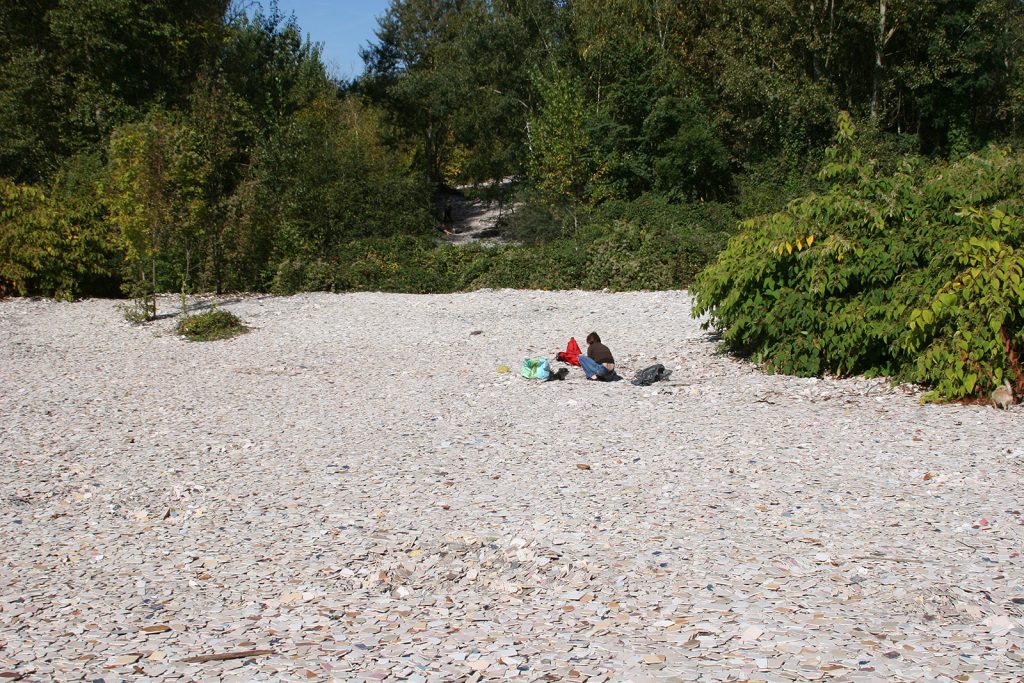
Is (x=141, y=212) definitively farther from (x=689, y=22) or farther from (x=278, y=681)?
(x=689, y=22)

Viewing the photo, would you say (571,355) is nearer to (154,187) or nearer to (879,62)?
(154,187)

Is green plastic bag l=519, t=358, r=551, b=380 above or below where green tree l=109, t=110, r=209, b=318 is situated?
below

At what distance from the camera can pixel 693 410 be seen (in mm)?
8539

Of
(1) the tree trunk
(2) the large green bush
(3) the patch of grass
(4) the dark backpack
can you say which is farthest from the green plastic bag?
(1) the tree trunk

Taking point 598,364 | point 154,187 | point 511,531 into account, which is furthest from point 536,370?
point 154,187

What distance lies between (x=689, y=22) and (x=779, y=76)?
6039 millimetres

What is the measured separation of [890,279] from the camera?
29.5 feet

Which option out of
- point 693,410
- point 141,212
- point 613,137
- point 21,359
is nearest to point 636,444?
point 693,410

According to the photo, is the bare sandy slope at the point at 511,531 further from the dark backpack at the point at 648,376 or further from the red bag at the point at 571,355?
the red bag at the point at 571,355

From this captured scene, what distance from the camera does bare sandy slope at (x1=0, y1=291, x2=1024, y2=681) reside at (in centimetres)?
397

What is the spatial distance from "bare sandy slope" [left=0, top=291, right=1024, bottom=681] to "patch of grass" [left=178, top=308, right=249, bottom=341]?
133 inches

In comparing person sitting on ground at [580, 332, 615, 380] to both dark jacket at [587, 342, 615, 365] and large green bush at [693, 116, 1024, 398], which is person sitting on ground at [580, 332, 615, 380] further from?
large green bush at [693, 116, 1024, 398]

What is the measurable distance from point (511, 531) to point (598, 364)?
15.6ft

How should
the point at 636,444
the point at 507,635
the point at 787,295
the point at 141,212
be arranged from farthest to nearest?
the point at 141,212 < the point at 787,295 < the point at 636,444 < the point at 507,635
